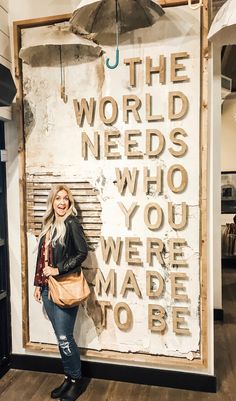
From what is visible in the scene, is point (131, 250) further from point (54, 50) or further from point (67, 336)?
point (54, 50)

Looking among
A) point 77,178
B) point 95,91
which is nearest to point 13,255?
point 77,178

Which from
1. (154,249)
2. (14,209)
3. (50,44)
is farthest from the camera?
(14,209)

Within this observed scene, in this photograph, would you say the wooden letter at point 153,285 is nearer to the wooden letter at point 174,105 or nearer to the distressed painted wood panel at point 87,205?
the distressed painted wood panel at point 87,205

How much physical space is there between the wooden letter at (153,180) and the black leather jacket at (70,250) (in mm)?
561

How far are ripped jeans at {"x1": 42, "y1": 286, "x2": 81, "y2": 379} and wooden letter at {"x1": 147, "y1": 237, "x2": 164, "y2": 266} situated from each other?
644 millimetres

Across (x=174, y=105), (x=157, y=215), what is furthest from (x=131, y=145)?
(x=157, y=215)

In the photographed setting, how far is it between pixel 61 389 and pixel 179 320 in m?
0.98

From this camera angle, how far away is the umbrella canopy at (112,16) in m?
2.23

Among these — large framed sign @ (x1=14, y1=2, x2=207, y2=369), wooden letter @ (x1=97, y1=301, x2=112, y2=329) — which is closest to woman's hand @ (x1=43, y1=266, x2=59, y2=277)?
large framed sign @ (x1=14, y1=2, x2=207, y2=369)

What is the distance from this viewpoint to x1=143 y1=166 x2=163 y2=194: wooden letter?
258 centimetres

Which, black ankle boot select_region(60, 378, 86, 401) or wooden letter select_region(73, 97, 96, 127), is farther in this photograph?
wooden letter select_region(73, 97, 96, 127)

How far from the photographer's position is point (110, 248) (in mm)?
2676

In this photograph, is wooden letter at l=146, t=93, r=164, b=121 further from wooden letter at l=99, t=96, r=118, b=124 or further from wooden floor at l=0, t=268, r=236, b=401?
wooden floor at l=0, t=268, r=236, b=401

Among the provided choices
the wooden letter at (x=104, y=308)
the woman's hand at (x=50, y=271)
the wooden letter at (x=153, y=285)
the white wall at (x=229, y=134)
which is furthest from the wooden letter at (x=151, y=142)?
the white wall at (x=229, y=134)
